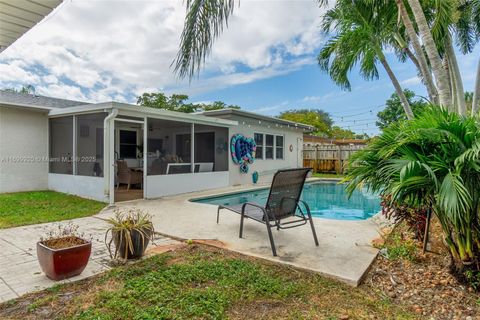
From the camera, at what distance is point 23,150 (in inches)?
379

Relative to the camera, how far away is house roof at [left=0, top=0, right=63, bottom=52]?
2.41 m

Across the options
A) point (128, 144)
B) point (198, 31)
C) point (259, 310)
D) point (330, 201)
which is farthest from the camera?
point (128, 144)

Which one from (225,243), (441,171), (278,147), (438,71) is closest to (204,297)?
(225,243)

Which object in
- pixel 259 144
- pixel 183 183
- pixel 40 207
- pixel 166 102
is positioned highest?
pixel 166 102

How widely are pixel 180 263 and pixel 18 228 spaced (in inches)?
145

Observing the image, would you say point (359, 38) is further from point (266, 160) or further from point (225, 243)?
point (266, 160)

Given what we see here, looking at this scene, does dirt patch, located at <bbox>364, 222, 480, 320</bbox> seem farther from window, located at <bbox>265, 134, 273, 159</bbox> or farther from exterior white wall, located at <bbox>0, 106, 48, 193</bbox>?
window, located at <bbox>265, 134, 273, 159</bbox>

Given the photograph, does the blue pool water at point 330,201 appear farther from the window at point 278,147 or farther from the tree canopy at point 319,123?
the tree canopy at point 319,123

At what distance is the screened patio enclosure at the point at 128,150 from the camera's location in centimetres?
812

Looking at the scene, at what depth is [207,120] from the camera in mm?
10758

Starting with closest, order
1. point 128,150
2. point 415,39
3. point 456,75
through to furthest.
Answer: point 415,39 → point 456,75 → point 128,150

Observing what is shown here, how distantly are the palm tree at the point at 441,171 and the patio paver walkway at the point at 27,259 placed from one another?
339 cm

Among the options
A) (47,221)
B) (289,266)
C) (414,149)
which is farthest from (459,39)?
(47,221)

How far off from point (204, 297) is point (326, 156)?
56.1 feet
